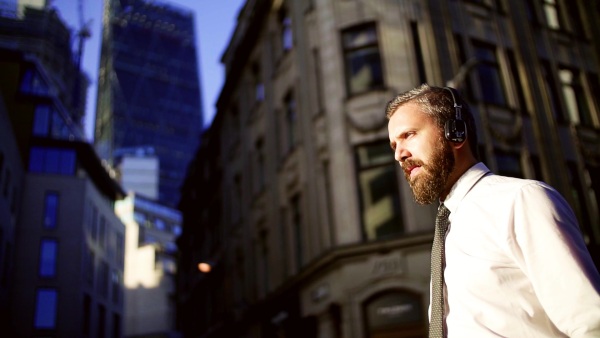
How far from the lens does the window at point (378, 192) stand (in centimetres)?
1488

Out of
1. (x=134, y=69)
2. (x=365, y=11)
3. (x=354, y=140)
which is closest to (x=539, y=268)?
(x=354, y=140)

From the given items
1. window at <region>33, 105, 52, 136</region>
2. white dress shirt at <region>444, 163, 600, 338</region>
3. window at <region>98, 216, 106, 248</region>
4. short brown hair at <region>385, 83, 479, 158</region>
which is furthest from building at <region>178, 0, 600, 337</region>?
window at <region>98, 216, 106, 248</region>

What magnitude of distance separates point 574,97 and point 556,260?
2181cm

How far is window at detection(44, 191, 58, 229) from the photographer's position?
4372cm

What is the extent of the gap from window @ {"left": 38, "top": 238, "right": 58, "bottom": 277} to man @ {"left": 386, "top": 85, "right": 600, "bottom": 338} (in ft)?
148

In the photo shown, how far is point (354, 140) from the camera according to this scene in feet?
52.0

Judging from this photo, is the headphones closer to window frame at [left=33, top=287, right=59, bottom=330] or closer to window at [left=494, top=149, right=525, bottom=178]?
window at [left=494, top=149, right=525, bottom=178]

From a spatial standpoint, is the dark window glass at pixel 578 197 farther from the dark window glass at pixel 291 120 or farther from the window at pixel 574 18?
the dark window glass at pixel 291 120

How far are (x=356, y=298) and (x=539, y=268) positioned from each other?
42.9 ft

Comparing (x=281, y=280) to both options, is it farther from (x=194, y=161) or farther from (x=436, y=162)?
(x=194, y=161)

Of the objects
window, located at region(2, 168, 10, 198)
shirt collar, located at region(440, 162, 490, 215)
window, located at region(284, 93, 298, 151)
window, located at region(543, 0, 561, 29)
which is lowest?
shirt collar, located at region(440, 162, 490, 215)

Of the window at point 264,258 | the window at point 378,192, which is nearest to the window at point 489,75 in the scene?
the window at point 378,192

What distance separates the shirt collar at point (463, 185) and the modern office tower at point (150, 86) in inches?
5946

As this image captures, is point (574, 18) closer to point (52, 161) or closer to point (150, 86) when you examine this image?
point (52, 161)
